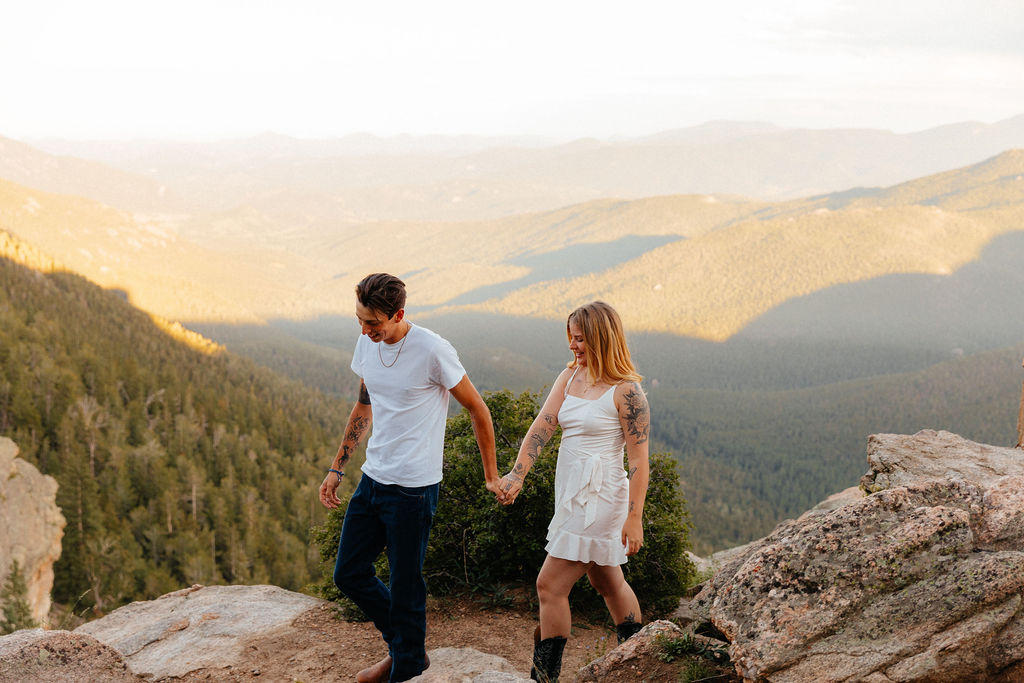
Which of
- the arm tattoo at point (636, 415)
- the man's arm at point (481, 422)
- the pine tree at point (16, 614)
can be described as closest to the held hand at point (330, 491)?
the man's arm at point (481, 422)

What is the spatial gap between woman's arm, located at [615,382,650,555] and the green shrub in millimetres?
2686

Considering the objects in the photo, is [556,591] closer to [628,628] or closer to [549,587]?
[549,587]

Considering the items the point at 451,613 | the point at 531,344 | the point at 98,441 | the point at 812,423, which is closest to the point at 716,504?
the point at 812,423

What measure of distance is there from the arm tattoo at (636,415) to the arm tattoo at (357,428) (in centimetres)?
221

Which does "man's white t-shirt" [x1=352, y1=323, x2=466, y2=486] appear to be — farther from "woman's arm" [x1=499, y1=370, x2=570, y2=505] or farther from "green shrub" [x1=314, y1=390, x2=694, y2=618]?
"green shrub" [x1=314, y1=390, x2=694, y2=618]

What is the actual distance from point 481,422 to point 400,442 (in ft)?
2.19

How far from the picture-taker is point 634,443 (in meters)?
5.46

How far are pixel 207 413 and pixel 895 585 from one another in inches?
2903

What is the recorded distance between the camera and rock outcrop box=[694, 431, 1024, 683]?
4.46 m

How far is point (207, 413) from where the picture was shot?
71250mm

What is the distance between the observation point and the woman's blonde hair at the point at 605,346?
5.50 meters

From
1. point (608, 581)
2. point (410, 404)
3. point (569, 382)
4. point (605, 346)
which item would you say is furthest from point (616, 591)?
point (410, 404)

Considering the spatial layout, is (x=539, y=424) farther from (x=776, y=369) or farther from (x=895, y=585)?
(x=776, y=369)

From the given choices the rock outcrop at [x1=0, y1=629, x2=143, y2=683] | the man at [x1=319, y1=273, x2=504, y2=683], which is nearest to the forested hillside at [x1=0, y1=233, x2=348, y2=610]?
the rock outcrop at [x1=0, y1=629, x2=143, y2=683]
